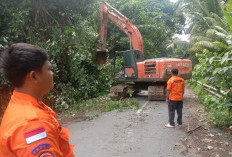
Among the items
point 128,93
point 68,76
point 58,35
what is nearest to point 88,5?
point 58,35

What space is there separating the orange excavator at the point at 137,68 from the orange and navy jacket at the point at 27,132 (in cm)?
956

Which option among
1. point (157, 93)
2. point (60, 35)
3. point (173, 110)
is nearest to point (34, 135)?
point (173, 110)

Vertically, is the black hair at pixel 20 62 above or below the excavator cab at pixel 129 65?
above

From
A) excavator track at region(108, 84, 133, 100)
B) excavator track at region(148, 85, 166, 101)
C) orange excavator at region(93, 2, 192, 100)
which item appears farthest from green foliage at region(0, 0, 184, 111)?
excavator track at region(148, 85, 166, 101)

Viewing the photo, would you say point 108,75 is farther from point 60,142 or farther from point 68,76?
point 60,142

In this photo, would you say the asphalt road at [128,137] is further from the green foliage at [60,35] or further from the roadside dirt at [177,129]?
the green foliage at [60,35]

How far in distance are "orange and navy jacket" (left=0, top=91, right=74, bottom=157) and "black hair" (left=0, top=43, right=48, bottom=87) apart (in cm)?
13

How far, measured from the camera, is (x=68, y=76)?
403 inches

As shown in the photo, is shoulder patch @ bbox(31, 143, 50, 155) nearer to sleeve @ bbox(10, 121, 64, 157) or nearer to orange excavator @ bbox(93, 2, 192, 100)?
sleeve @ bbox(10, 121, 64, 157)

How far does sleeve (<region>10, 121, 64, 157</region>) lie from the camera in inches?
45.0

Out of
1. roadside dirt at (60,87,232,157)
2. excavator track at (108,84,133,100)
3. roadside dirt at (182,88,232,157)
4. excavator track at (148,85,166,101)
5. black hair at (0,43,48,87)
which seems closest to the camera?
black hair at (0,43,48,87)

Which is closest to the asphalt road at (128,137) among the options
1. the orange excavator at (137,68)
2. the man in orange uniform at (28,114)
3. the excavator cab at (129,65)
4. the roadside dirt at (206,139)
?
the roadside dirt at (206,139)

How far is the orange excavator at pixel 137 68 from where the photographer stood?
10.7 m

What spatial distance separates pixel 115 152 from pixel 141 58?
7781mm
